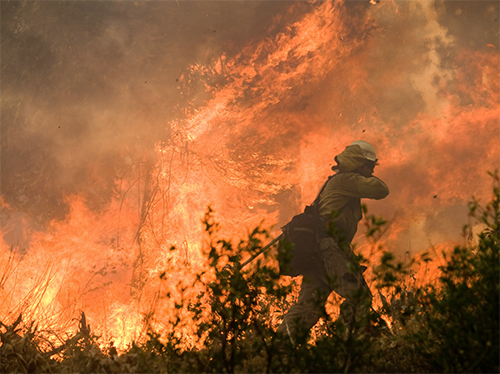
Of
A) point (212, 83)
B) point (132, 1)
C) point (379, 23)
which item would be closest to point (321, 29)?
point (379, 23)

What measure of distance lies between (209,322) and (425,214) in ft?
22.6

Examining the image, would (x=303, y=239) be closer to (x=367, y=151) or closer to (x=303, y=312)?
(x=303, y=312)

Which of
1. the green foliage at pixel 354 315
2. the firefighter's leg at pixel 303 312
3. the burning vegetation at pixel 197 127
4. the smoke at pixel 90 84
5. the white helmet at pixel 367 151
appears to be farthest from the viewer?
the smoke at pixel 90 84

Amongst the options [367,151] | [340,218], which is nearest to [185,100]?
[367,151]

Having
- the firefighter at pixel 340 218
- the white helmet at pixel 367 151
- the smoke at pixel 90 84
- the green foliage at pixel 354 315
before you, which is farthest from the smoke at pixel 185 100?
the green foliage at pixel 354 315

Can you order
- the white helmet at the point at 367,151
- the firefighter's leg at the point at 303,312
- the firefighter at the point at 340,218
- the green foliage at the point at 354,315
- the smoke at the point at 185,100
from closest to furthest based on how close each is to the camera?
the green foliage at the point at 354,315 → the firefighter's leg at the point at 303,312 → the firefighter at the point at 340,218 → the white helmet at the point at 367,151 → the smoke at the point at 185,100

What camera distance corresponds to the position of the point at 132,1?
7.94 metres

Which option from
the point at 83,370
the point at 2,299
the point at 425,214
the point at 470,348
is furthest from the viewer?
the point at 425,214

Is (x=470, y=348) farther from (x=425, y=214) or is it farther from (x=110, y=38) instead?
(x=110, y=38)

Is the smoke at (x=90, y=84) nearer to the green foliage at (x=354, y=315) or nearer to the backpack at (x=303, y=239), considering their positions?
the backpack at (x=303, y=239)

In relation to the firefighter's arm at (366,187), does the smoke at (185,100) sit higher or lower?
higher

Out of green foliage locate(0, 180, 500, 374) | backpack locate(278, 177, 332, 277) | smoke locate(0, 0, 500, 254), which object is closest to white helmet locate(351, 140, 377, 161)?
backpack locate(278, 177, 332, 277)

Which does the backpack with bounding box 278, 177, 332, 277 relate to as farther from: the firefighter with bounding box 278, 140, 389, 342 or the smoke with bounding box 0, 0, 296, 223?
the smoke with bounding box 0, 0, 296, 223

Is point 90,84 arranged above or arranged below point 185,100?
above
